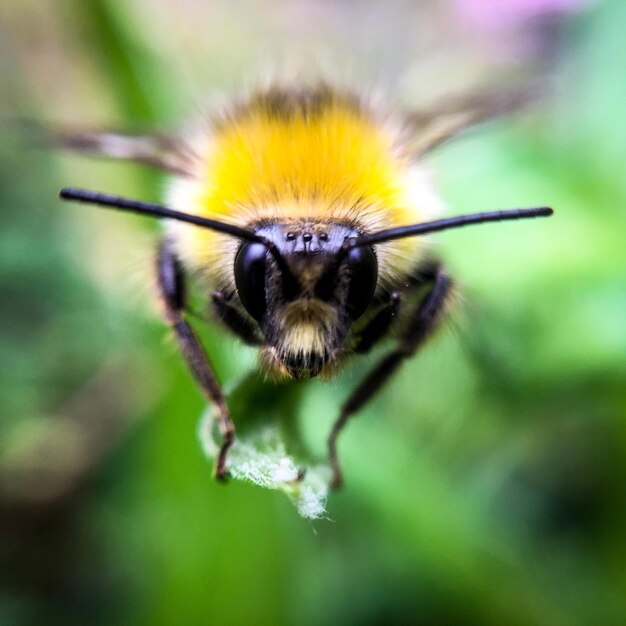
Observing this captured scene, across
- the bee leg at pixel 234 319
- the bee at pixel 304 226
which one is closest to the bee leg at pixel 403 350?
the bee at pixel 304 226

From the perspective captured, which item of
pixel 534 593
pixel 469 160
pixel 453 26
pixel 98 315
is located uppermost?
pixel 453 26

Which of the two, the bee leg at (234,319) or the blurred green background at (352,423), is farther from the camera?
the blurred green background at (352,423)

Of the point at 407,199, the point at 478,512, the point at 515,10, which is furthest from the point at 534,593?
the point at 515,10

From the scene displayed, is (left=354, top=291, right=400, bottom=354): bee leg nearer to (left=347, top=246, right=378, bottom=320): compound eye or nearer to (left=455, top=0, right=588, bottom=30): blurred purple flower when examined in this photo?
(left=347, top=246, right=378, bottom=320): compound eye

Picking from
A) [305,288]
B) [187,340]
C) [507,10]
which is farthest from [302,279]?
[507,10]

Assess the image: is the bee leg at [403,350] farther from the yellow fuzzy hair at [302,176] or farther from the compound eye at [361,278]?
the compound eye at [361,278]

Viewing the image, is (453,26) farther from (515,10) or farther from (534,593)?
(534,593)
